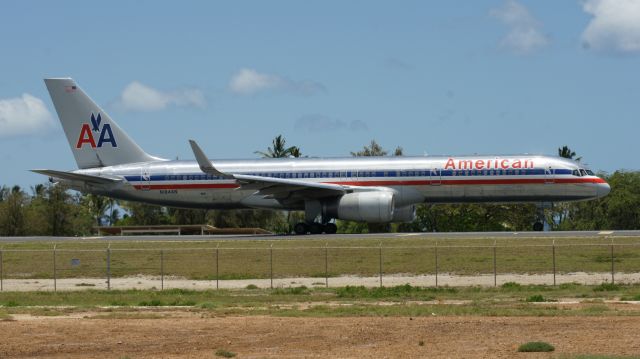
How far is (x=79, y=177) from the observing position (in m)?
60.6

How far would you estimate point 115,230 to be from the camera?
251 feet

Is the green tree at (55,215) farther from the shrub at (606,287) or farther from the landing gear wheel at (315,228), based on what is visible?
the shrub at (606,287)

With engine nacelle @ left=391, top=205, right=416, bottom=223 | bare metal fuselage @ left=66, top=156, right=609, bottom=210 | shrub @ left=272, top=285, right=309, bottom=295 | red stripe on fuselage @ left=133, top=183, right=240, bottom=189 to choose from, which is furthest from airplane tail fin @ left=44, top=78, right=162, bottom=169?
shrub @ left=272, top=285, right=309, bottom=295

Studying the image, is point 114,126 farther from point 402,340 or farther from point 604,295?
point 402,340

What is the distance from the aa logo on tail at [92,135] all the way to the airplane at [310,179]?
55 millimetres

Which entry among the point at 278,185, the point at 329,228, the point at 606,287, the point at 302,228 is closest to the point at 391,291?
the point at 606,287

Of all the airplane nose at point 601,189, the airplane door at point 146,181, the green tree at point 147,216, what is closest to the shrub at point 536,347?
the airplane nose at point 601,189

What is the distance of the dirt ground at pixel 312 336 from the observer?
22.4 meters

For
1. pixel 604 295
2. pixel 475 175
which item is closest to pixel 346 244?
pixel 475 175

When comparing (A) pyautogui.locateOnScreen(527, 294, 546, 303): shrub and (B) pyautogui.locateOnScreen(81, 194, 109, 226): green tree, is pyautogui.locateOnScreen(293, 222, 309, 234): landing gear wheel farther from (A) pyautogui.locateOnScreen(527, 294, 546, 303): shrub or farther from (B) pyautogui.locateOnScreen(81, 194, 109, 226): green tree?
(B) pyautogui.locateOnScreen(81, 194, 109, 226): green tree

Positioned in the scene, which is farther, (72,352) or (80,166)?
(80,166)

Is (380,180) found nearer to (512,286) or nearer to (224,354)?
(512,286)

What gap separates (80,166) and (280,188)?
13.9 m

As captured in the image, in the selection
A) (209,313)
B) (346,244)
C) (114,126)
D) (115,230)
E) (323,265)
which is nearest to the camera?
(209,313)
